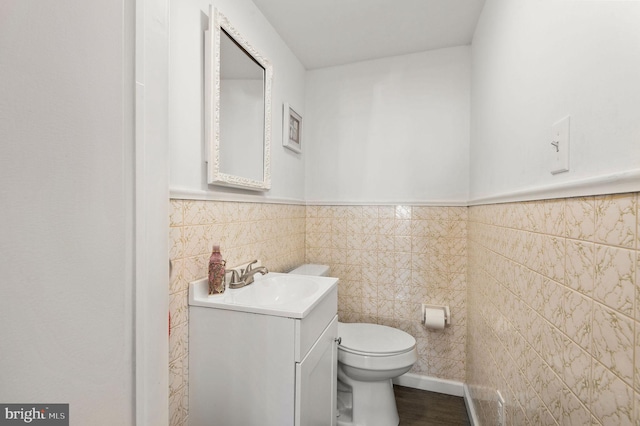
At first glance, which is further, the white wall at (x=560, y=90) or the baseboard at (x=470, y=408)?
the baseboard at (x=470, y=408)

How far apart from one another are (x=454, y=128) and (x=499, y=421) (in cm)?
169

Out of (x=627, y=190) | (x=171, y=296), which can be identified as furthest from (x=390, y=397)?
(x=627, y=190)

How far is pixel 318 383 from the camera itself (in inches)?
44.5

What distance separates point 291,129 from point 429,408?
2089 mm

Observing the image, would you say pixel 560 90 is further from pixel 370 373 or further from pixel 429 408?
pixel 429 408

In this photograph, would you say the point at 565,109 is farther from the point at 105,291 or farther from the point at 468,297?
the point at 468,297

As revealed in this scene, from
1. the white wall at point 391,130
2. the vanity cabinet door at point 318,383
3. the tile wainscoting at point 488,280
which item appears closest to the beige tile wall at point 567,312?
the tile wainscoting at point 488,280

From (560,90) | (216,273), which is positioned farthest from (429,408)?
(560,90)

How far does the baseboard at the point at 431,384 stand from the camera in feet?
6.16

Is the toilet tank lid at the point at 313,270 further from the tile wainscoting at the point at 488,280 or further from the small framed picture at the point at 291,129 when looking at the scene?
the small framed picture at the point at 291,129

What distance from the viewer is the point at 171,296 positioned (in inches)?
37.3

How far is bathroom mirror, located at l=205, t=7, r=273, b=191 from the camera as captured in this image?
1123 millimetres

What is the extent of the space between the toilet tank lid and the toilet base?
59 centimetres

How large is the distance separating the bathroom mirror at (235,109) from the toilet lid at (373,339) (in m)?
1.05
